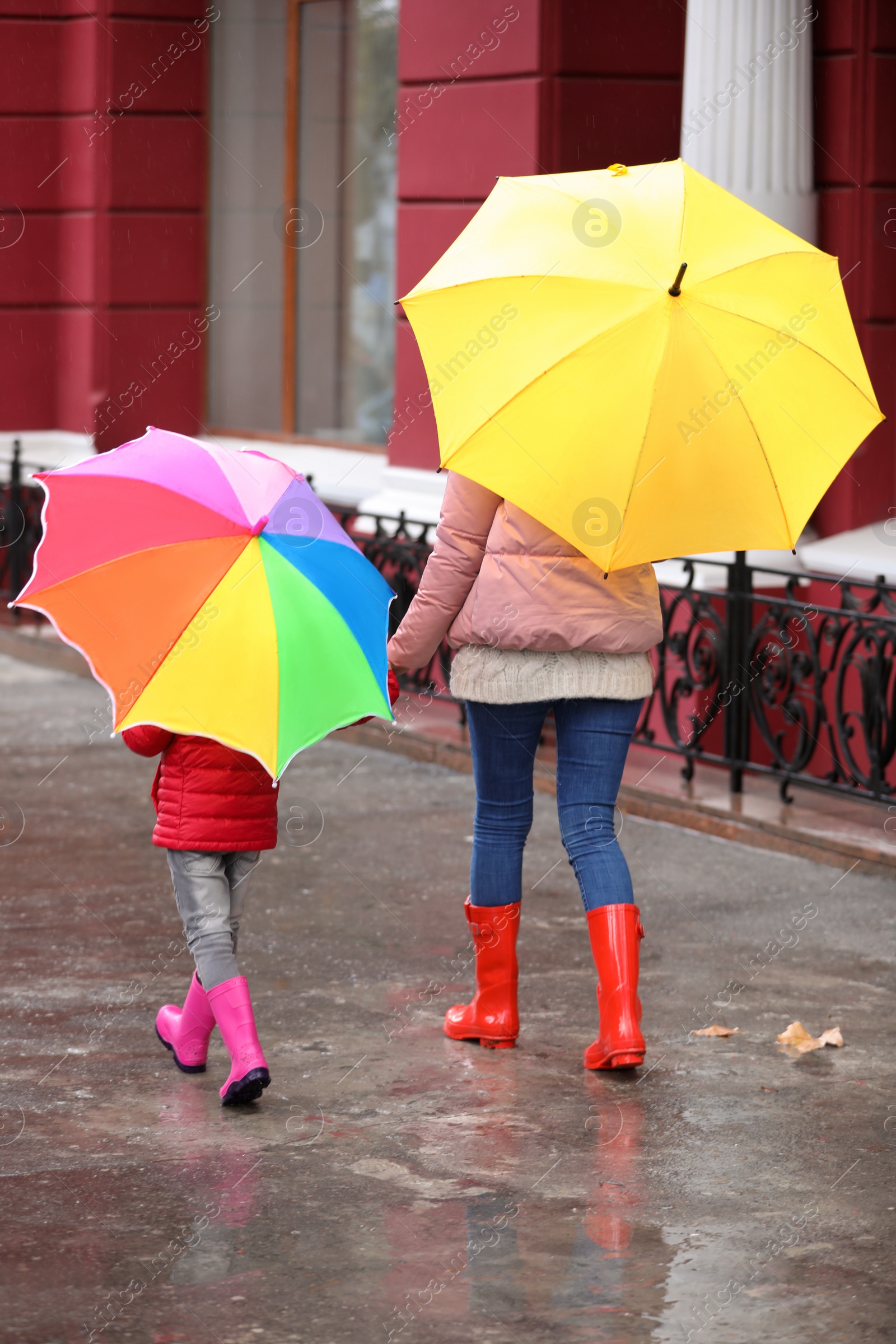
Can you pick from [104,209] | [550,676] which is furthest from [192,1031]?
[104,209]

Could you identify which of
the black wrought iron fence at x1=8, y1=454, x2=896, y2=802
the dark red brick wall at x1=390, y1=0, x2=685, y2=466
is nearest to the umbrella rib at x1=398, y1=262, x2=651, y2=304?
the black wrought iron fence at x1=8, y1=454, x2=896, y2=802

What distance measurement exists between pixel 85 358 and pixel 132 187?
1265mm

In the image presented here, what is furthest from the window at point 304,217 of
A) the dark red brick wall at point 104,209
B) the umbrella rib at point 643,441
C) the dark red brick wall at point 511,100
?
the umbrella rib at point 643,441

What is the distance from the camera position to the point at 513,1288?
3.92 meters

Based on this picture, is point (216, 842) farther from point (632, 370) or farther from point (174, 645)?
point (632, 370)

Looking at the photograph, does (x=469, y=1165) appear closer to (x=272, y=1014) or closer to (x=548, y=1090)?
(x=548, y=1090)

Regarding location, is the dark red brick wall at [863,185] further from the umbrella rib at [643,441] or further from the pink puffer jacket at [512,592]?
the umbrella rib at [643,441]

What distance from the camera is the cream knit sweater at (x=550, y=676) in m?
5.19

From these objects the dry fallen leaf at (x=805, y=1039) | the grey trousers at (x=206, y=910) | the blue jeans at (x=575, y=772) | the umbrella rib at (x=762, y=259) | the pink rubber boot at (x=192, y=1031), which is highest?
the umbrella rib at (x=762, y=259)

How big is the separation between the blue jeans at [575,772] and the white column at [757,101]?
466 cm

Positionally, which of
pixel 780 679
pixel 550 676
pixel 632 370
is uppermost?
pixel 632 370

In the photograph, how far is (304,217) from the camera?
1445cm

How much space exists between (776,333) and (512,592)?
35.6 inches

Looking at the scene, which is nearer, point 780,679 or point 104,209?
point 780,679
